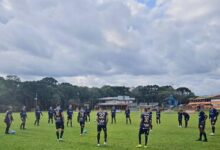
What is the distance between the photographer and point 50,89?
164875 mm

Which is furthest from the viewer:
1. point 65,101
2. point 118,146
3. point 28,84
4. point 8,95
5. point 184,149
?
point 65,101

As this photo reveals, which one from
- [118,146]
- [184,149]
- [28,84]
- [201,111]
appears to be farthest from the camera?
[28,84]

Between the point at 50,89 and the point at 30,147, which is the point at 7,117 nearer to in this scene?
the point at 30,147

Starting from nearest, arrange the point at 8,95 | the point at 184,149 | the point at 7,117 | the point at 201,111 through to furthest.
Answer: the point at 184,149, the point at 201,111, the point at 7,117, the point at 8,95

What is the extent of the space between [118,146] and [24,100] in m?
134

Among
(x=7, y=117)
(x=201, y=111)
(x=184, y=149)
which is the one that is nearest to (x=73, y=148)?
(x=184, y=149)

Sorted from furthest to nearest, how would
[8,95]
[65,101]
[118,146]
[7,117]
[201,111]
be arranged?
1. [65,101]
2. [8,95]
3. [7,117]
4. [201,111]
5. [118,146]

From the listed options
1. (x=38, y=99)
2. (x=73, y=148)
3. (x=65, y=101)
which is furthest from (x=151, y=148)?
(x=65, y=101)

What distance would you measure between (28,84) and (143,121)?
139812 millimetres

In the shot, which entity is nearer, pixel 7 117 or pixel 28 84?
pixel 7 117

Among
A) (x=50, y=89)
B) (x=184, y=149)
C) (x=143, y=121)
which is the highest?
(x=50, y=89)

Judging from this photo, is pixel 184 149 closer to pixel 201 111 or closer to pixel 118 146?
pixel 118 146

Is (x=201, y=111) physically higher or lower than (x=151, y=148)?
higher

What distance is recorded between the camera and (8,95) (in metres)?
142
